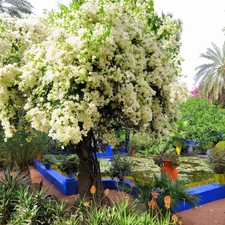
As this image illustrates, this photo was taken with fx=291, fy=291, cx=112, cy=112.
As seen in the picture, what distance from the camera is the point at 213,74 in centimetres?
2344

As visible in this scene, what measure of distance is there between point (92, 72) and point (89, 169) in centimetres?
226

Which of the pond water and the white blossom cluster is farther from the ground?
the white blossom cluster

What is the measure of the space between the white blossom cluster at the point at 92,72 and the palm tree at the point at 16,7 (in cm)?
1070

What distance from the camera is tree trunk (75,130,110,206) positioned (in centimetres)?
545

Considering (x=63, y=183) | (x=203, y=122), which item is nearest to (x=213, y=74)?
(x=203, y=122)

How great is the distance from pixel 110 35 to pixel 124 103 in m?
0.96

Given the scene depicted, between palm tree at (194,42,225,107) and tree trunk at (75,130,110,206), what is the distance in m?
19.1

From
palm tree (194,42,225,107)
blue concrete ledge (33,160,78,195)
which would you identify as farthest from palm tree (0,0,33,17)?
palm tree (194,42,225,107)

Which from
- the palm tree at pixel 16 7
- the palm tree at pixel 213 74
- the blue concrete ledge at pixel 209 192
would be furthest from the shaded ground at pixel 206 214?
the palm tree at pixel 213 74

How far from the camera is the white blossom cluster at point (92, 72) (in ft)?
12.8

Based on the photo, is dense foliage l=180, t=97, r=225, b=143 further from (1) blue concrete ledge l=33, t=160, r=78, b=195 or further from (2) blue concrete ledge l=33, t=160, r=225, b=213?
(1) blue concrete ledge l=33, t=160, r=78, b=195

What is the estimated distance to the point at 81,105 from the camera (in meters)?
3.89

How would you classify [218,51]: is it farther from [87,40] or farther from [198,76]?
[87,40]

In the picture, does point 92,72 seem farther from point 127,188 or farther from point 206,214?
point 206,214
